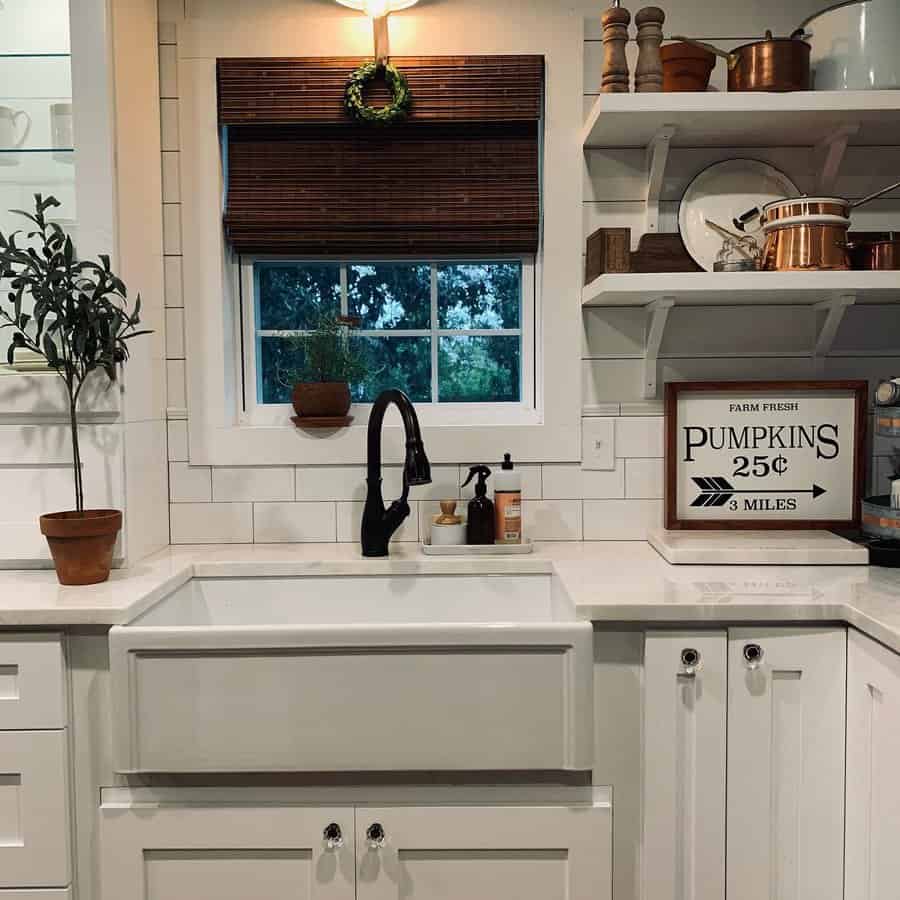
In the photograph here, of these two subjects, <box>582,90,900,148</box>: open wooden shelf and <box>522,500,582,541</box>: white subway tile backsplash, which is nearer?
<box>582,90,900,148</box>: open wooden shelf

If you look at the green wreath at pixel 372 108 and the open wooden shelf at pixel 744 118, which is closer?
the open wooden shelf at pixel 744 118

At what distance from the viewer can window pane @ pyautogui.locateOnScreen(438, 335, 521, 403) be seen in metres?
2.38

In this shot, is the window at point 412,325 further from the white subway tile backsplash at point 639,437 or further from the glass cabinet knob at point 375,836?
the glass cabinet knob at point 375,836

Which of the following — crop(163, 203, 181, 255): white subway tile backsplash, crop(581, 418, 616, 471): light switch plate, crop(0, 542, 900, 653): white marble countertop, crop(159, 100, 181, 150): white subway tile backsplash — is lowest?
crop(0, 542, 900, 653): white marble countertop

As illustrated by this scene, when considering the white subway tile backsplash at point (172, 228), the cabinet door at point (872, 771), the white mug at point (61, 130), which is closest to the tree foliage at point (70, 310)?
the white mug at point (61, 130)

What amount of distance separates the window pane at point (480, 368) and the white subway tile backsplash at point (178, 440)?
26.4 inches

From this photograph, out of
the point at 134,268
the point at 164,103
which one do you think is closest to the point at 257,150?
the point at 164,103

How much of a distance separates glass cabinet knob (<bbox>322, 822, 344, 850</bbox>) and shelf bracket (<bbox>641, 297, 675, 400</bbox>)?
1.24 metres

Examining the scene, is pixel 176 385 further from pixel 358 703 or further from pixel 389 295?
pixel 358 703

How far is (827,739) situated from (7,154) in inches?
81.7

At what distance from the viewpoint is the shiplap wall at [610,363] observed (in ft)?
7.18

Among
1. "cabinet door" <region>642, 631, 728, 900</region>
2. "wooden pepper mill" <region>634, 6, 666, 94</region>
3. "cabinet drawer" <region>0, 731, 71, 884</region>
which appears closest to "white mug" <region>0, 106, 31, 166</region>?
"cabinet drawer" <region>0, 731, 71, 884</region>

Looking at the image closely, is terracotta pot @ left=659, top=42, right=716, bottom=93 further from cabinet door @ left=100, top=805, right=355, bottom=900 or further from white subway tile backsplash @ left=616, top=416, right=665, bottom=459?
cabinet door @ left=100, top=805, right=355, bottom=900

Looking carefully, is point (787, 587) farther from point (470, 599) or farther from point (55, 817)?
point (55, 817)
